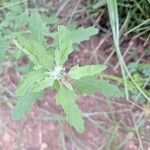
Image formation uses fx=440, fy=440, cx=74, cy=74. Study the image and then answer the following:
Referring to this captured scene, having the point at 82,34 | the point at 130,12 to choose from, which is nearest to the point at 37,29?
the point at 82,34

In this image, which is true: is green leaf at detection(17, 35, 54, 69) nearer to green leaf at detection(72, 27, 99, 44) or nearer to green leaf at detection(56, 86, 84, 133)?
green leaf at detection(56, 86, 84, 133)

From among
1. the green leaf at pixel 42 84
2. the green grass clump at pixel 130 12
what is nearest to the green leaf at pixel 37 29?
the green leaf at pixel 42 84

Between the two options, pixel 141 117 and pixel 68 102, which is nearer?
pixel 68 102

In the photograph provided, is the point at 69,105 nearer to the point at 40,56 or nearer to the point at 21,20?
the point at 40,56

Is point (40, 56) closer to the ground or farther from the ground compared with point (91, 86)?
farther from the ground

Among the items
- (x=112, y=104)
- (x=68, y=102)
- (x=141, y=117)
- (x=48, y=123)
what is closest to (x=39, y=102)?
(x=48, y=123)

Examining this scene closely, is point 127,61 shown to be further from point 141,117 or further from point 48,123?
point 48,123

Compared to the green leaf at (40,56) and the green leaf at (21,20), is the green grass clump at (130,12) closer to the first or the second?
the green leaf at (21,20)
